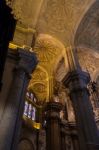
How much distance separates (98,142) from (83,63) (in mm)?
5986

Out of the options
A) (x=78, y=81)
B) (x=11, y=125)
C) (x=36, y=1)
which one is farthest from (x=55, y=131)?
(x=36, y=1)

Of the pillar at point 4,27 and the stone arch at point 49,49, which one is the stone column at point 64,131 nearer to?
the stone arch at point 49,49

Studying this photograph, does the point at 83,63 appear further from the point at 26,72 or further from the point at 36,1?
the point at 26,72

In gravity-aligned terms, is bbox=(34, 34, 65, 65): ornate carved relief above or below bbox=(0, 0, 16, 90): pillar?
above

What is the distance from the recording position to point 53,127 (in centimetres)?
1070

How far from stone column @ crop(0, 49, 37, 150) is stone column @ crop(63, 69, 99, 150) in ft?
7.26

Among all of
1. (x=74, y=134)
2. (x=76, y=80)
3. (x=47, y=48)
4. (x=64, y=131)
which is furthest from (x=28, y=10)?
(x=74, y=134)

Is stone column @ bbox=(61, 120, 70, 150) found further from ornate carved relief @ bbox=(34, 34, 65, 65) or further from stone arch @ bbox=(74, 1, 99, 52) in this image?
stone arch @ bbox=(74, 1, 99, 52)

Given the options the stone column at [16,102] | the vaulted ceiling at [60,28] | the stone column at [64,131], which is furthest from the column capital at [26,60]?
the stone column at [64,131]

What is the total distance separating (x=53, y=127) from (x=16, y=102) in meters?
5.60

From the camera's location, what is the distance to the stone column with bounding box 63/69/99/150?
671 centimetres

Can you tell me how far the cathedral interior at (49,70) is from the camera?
17.4 ft

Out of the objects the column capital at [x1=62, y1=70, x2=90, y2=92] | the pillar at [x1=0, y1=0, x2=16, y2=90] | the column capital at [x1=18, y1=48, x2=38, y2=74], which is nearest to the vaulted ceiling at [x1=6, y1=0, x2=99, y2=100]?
the column capital at [x1=62, y1=70, x2=90, y2=92]

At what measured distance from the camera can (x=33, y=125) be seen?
13531 mm
